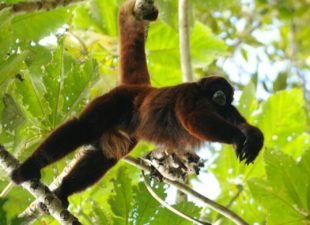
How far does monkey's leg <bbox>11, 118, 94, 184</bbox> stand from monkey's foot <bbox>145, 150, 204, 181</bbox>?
1.46ft

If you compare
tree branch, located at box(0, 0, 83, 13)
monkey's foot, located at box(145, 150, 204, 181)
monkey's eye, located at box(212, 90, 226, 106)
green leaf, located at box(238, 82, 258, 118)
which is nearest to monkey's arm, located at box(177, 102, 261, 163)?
monkey's foot, located at box(145, 150, 204, 181)

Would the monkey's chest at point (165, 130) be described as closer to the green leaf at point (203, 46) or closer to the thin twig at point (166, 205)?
the thin twig at point (166, 205)

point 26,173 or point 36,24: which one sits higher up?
point 36,24

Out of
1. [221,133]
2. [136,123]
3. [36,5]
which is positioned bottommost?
[136,123]

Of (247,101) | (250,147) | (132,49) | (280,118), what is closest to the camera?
(250,147)

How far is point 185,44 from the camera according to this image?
437 cm

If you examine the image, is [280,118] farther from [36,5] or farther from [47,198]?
[47,198]

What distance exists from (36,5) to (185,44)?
134 cm

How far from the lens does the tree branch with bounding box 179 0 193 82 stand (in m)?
4.31

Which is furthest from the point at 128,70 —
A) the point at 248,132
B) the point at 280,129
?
the point at 280,129

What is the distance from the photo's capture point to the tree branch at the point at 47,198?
292cm

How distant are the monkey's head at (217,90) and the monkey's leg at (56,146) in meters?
0.86

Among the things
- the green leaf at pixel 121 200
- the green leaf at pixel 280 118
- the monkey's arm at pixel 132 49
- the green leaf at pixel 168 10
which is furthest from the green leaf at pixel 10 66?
the green leaf at pixel 280 118

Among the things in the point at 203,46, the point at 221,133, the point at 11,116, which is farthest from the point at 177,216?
the point at 203,46
